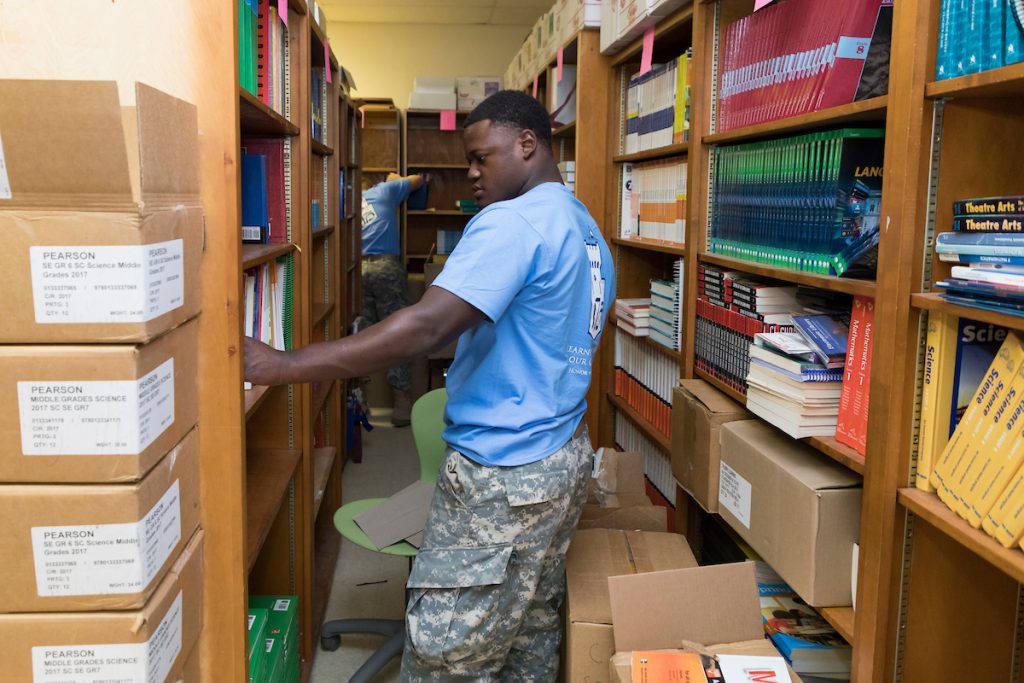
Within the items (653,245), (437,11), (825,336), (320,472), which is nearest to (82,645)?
(825,336)

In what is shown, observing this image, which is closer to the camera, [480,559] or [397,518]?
[480,559]

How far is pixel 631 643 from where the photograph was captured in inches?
65.7

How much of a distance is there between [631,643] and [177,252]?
1.09 m

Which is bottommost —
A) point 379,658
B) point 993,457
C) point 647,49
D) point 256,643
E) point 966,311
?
point 379,658

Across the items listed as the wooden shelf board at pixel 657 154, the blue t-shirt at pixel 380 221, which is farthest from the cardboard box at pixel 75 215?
the blue t-shirt at pixel 380 221

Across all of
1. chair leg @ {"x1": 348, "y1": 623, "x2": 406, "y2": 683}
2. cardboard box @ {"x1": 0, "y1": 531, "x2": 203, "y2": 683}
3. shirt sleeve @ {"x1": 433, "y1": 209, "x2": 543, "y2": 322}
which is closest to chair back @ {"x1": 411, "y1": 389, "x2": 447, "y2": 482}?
chair leg @ {"x1": 348, "y1": 623, "x2": 406, "y2": 683}

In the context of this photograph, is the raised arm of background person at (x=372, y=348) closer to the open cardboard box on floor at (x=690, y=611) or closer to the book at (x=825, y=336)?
the open cardboard box on floor at (x=690, y=611)

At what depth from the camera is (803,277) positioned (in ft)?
5.84

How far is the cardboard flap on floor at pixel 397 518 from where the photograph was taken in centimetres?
236

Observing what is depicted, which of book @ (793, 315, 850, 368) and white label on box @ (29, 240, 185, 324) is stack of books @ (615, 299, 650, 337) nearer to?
book @ (793, 315, 850, 368)

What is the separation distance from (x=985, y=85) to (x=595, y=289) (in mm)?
880

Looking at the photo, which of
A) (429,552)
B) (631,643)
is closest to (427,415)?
(429,552)

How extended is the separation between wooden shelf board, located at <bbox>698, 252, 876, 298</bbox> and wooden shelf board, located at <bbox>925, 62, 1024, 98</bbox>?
351mm

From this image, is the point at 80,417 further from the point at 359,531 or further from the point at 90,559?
the point at 359,531
